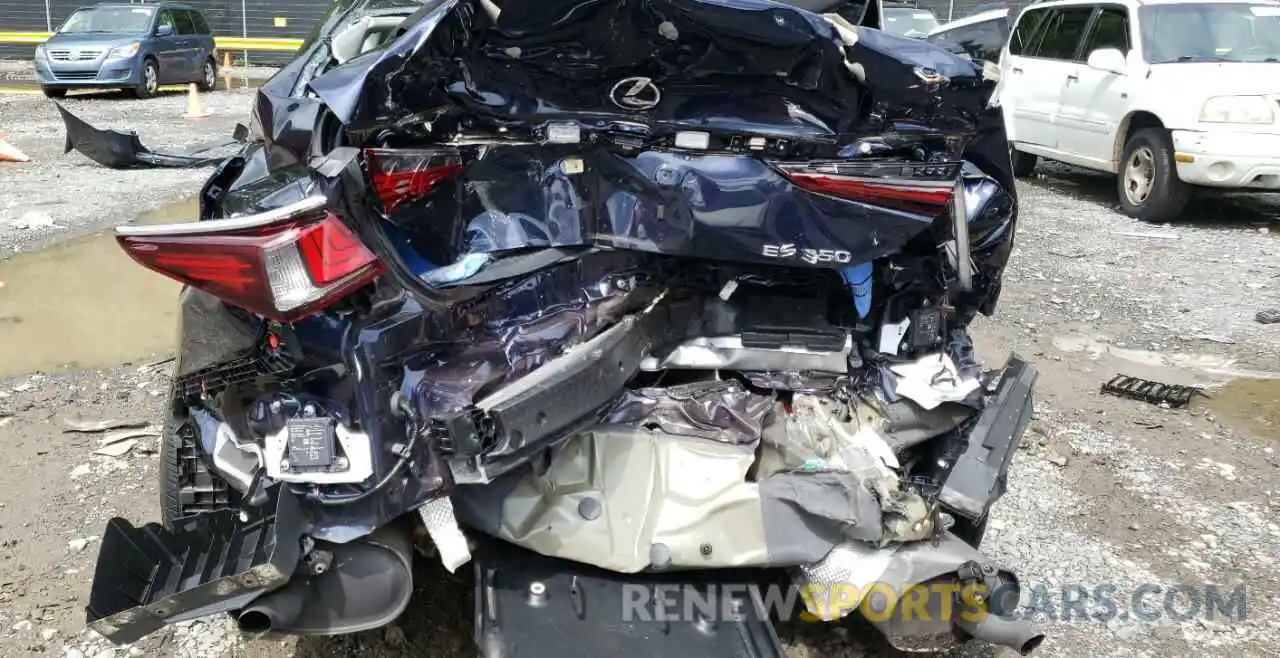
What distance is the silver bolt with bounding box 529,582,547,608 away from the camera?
2.25 metres

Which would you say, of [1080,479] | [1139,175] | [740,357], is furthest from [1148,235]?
[740,357]

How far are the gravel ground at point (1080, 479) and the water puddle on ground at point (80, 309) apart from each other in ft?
0.92

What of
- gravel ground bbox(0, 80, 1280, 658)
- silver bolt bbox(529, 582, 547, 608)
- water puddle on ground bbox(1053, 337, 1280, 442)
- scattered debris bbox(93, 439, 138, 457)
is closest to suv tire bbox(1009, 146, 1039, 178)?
gravel ground bbox(0, 80, 1280, 658)

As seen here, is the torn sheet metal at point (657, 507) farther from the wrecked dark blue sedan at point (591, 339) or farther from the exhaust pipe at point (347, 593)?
the exhaust pipe at point (347, 593)

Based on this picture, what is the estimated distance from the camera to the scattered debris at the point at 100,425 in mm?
3883

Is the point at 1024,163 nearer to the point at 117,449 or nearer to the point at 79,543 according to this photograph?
the point at 117,449

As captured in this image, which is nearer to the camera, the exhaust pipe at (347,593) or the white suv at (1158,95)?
the exhaust pipe at (347,593)

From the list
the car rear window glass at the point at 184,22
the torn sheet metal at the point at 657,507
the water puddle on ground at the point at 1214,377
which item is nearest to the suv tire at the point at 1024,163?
the water puddle on ground at the point at 1214,377

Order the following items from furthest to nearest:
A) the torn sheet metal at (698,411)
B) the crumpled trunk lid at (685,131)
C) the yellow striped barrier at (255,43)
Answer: the yellow striped barrier at (255,43) → the torn sheet metal at (698,411) → the crumpled trunk lid at (685,131)

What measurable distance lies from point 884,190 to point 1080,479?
210cm

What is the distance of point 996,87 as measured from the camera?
7.70 ft

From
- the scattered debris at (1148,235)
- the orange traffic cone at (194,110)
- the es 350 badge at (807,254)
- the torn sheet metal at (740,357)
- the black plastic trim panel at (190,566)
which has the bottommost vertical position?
the orange traffic cone at (194,110)

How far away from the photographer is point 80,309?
5.27m

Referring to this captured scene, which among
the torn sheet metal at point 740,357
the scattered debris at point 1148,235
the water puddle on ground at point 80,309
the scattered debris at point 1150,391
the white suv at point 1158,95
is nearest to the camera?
the torn sheet metal at point 740,357
